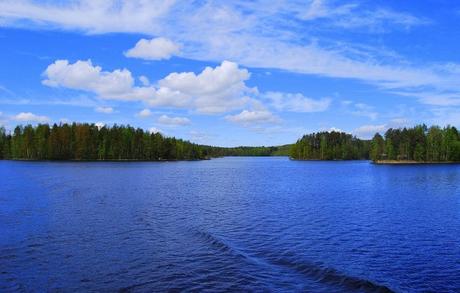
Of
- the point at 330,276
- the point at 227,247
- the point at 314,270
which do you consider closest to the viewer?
the point at 330,276

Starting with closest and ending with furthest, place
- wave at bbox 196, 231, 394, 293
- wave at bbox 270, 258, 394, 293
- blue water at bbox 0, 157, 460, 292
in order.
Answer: wave at bbox 270, 258, 394, 293 → wave at bbox 196, 231, 394, 293 → blue water at bbox 0, 157, 460, 292

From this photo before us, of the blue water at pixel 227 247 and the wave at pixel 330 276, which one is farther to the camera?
the blue water at pixel 227 247

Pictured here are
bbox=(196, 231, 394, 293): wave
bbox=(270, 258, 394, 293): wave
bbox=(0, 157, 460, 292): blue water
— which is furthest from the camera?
bbox=(0, 157, 460, 292): blue water

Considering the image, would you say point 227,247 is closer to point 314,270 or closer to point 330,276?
point 314,270

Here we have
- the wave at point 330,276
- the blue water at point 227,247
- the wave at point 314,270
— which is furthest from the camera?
the blue water at point 227,247

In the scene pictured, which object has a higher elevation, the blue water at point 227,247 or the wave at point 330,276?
the blue water at point 227,247

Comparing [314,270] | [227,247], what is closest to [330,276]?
[314,270]

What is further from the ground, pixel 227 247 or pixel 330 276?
pixel 227 247

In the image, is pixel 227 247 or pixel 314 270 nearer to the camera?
pixel 314 270

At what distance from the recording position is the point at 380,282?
1975 centimetres

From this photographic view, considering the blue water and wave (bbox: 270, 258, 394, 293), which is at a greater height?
the blue water

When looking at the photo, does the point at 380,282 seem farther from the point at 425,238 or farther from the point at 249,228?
the point at 249,228

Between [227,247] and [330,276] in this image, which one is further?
[227,247]

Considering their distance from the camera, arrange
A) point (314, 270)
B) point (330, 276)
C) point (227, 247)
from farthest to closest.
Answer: point (227, 247) < point (314, 270) < point (330, 276)
